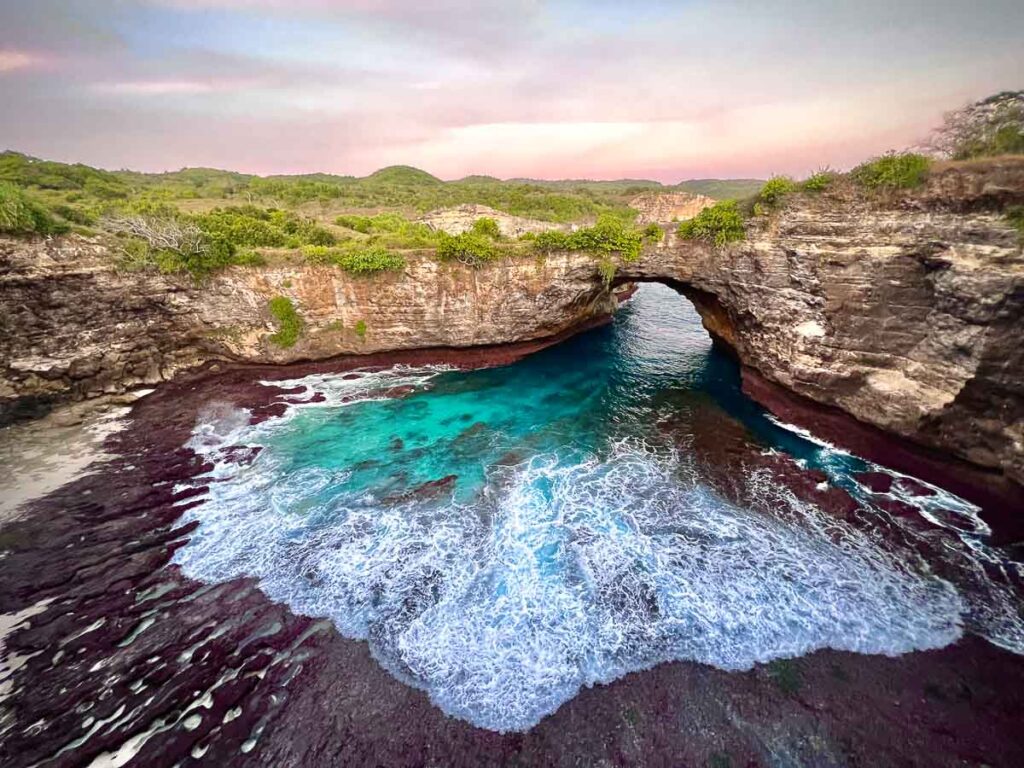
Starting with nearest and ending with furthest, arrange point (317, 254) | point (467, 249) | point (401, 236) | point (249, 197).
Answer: point (317, 254), point (467, 249), point (401, 236), point (249, 197)

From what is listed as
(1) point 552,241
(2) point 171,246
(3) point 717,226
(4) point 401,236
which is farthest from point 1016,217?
(2) point 171,246

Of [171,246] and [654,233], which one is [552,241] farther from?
[171,246]

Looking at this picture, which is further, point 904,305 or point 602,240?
point 602,240

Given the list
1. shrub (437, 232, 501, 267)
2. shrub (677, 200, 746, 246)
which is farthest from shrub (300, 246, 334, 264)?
shrub (677, 200, 746, 246)

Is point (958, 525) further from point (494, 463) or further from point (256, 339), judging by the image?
point (256, 339)

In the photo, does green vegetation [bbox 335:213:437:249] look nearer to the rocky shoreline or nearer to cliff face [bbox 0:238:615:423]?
cliff face [bbox 0:238:615:423]

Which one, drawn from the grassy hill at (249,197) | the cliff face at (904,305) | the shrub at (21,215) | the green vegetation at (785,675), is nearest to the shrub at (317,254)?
the shrub at (21,215)

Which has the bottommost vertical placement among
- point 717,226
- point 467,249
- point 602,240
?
point 467,249
